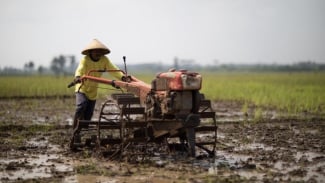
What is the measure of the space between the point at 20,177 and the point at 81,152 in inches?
69.2

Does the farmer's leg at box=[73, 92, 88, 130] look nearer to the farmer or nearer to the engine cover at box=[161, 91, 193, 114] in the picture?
the farmer

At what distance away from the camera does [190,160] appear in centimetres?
675

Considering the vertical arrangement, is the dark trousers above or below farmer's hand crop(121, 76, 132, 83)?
below

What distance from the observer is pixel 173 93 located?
20.5ft

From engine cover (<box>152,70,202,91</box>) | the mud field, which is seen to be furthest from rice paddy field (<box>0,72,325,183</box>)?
engine cover (<box>152,70,202,91</box>)

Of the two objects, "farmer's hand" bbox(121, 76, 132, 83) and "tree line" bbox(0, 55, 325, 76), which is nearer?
"farmer's hand" bbox(121, 76, 132, 83)

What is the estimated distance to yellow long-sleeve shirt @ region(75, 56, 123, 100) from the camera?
7769 millimetres

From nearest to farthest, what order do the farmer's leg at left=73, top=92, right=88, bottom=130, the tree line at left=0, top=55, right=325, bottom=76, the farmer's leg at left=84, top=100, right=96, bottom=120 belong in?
the farmer's leg at left=73, top=92, right=88, bottom=130
the farmer's leg at left=84, top=100, right=96, bottom=120
the tree line at left=0, top=55, right=325, bottom=76

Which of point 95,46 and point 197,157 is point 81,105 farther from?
point 197,157

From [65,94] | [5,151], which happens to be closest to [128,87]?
[5,151]

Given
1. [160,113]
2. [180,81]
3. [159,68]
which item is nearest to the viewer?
[180,81]

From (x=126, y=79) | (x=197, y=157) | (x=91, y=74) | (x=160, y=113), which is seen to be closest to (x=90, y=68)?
(x=91, y=74)

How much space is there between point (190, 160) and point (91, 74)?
7.54 ft

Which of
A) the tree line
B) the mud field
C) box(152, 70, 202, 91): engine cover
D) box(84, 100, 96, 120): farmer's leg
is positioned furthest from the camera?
the tree line
